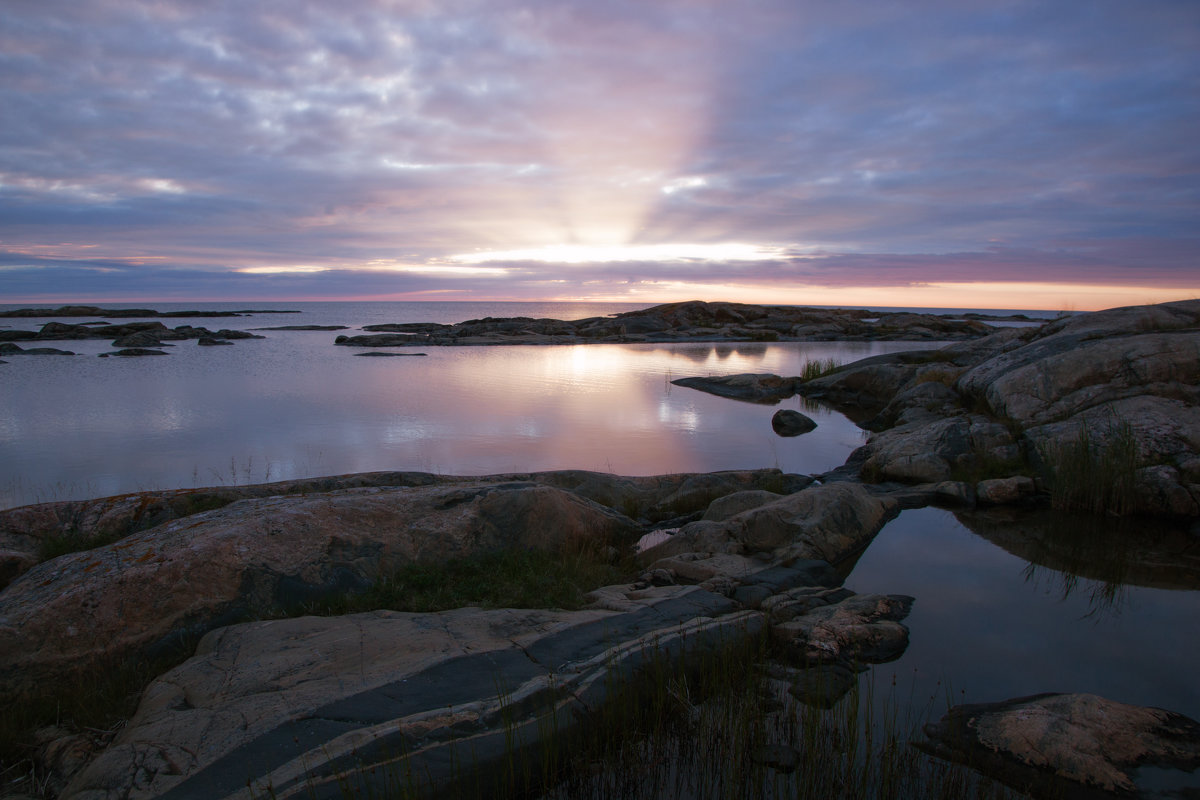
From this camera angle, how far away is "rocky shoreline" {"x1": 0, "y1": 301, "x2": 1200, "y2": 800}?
147 inches

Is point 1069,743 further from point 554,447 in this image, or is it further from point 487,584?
point 554,447

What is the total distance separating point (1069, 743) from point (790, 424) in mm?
14159

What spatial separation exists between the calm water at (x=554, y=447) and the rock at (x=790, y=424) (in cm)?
42

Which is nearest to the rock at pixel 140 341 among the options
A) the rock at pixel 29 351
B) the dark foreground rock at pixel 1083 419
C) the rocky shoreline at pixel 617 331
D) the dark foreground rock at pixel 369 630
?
the rocky shoreline at pixel 617 331

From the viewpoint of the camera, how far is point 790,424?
18.0 m

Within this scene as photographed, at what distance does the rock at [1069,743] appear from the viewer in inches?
154

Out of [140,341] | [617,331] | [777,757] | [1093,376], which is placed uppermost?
[617,331]

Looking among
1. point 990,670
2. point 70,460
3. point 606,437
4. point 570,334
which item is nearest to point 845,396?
point 606,437

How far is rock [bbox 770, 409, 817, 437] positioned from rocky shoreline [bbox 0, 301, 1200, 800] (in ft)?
21.5

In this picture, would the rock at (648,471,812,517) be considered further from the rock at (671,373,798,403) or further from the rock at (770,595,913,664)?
the rock at (671,373,798,403)

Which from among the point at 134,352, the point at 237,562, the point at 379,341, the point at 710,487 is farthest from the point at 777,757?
the point at 379,341

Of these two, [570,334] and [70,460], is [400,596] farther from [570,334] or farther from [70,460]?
[570,334]

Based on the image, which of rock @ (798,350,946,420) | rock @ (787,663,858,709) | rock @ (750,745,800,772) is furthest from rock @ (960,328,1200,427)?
rock @ (750,745,800,772)

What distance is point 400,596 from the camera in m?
6.18
